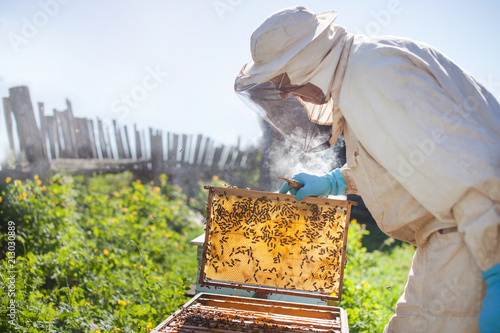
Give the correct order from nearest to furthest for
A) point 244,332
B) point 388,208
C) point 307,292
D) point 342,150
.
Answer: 1. point 388,208
2. point 244,332
3. point 307,292
4. point 342,150

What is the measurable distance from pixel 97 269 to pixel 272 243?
2270 millimetres

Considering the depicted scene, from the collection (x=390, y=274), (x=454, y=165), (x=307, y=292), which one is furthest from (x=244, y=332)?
(x=390, y=274)

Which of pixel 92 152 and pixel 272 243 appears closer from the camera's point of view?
pixel 272 243

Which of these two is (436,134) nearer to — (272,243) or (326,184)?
(326,184)

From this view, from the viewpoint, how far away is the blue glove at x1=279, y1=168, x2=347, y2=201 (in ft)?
9.45

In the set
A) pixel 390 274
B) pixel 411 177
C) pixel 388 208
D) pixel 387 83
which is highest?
pixel 387 83

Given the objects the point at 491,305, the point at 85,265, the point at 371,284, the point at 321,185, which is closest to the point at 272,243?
the point at 321,185

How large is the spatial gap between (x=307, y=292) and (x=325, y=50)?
194cm

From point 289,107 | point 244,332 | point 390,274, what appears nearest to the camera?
point 244,332

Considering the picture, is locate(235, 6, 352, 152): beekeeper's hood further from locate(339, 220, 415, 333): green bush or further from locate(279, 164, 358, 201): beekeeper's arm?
locate(339, 220, 415, 333): green bush

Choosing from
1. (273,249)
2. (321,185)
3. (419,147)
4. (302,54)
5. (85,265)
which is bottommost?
(85,265)

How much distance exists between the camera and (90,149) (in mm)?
8211

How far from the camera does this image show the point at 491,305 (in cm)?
159

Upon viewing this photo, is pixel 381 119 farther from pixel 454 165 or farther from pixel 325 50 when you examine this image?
pixel 325 50
